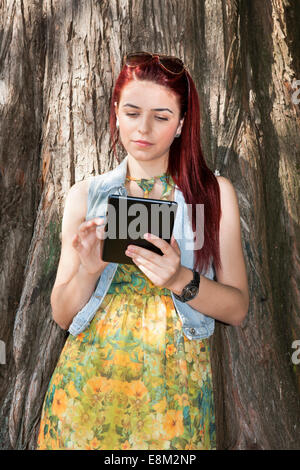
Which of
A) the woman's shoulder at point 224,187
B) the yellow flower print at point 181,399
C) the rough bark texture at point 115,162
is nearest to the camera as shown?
the yellow flower print at point 181,399

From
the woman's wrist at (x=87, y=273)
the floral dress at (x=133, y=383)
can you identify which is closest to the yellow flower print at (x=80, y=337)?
the floral dress at (x=133, y=383)

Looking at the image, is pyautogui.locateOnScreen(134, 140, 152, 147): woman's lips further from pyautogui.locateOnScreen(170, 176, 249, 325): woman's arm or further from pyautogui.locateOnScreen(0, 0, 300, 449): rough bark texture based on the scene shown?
pyautogui.locateOnScreen(0, 0, 300, 449): rough bark texture

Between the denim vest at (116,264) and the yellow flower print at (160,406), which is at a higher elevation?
the denim vest at (116,264)

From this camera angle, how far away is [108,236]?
212 cm

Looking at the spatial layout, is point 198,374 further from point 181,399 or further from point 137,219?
point 137,219

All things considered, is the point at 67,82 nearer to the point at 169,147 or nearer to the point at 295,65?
the point at 169,147

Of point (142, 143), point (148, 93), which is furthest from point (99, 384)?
point (148, 93)

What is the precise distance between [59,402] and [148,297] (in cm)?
51

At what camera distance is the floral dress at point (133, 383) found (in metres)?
2.13

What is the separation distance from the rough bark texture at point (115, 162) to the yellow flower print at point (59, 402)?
80 centimetres

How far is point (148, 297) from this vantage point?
2.30m

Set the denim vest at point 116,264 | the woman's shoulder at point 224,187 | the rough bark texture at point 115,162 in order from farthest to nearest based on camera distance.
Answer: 1. the rough bark texture at point 115,162
2. the woman's shoulder at point 224,187
3. the denim vest at point 116,264

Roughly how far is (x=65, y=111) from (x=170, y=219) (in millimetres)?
1323

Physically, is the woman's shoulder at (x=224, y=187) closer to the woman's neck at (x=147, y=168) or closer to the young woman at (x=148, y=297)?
the young woman at (x=148, y=297)
